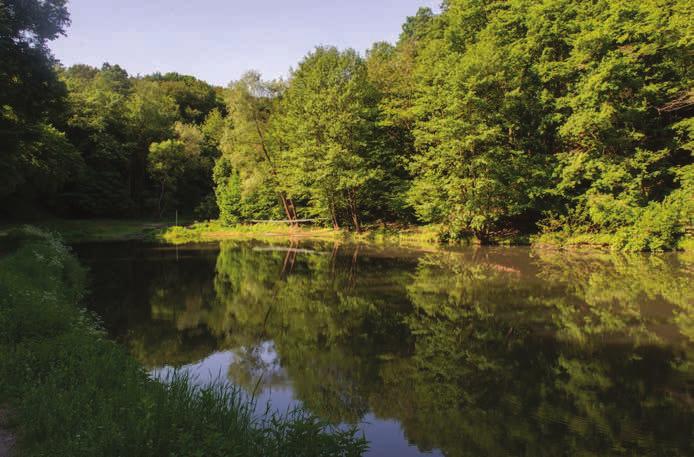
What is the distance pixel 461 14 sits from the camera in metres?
34.4

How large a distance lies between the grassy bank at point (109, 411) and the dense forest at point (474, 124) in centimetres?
1771

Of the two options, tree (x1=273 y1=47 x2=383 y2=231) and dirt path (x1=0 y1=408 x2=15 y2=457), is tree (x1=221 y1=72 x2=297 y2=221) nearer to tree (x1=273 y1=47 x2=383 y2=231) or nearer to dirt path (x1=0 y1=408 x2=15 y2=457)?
tree (x1=273 y1=47 x2=383 y2=231)

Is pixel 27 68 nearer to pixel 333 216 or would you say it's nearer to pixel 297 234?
pixel 333 216

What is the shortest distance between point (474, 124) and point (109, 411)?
2743 centimetres

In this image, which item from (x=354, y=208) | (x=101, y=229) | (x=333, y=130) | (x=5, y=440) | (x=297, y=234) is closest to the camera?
(x=5, y=440)

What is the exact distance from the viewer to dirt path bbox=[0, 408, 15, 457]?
4297mm

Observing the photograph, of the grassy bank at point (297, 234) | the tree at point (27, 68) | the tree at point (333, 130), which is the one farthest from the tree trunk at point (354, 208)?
the tree at point (27, 68)

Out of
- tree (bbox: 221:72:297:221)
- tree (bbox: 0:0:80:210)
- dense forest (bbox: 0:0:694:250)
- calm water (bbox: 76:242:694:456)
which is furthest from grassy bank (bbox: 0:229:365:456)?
tree (bbox: 221:72:297:221)

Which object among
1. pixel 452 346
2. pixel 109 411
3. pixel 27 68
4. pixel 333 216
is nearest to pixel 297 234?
pixel 333 216

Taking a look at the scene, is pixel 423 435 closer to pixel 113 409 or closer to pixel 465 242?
pixel 113 409

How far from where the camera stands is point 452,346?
977 cm

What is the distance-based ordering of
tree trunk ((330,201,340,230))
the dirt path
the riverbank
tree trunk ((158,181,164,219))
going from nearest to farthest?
the dirt path, the riverbank, tree trunk ((330,201,340,230)), tree trunk ((158,181,164,219))

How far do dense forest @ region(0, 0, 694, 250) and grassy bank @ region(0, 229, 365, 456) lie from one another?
697 inches

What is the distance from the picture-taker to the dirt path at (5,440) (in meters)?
4.30
